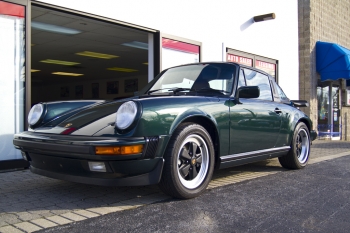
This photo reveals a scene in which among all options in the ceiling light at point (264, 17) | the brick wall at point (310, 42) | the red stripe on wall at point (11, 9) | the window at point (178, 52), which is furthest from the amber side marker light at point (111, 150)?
the brick wall at point (310, 42)

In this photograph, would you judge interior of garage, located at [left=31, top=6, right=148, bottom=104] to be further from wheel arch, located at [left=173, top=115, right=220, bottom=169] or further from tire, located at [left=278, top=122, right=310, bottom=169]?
tire, located at [left=278, top=122, right=310, bottom=169]

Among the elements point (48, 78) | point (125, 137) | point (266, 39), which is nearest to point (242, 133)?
point (125, 137)

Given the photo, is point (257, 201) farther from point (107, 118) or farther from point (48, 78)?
point (48, 78)

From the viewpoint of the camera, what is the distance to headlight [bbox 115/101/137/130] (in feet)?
9.58

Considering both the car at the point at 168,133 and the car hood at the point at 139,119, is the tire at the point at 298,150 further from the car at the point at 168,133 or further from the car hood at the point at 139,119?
the car hood at the point at 139,119

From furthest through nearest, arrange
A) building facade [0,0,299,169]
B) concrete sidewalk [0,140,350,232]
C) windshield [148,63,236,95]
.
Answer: building facade [0,0,299,169]
windshield [148,63,236,95]
concrete sidewalk [0,140,350,232]

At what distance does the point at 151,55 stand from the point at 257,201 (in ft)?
15.9

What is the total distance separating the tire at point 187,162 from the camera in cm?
312

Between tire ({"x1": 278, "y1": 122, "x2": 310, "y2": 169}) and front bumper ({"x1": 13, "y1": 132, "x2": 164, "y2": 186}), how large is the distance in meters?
2.66

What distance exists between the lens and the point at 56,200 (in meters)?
3.30

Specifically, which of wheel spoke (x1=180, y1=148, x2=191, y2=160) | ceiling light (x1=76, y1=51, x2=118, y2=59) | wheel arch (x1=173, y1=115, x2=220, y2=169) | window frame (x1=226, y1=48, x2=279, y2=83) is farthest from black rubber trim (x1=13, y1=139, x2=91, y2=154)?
ceiling light (x1=76, y1=51, x2=118, y2=59)

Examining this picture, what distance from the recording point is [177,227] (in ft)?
8.45

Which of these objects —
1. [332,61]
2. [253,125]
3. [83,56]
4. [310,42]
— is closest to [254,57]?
[310,42]

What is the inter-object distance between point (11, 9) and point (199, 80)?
304cm
